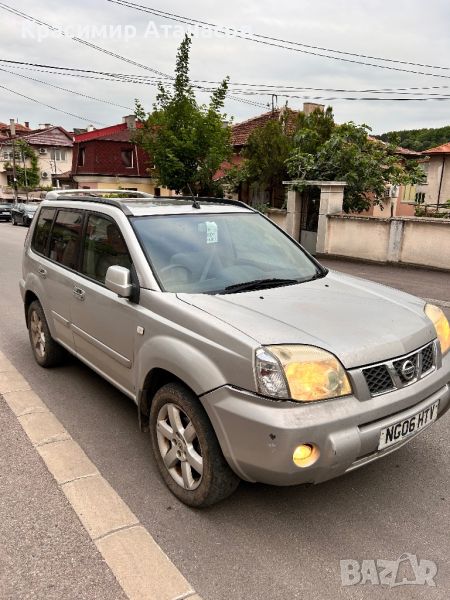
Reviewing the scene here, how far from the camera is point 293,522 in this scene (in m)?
2.50

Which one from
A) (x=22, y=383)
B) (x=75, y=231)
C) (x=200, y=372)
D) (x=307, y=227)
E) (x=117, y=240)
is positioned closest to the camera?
(x=200, y=372)

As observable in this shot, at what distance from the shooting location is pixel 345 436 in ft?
7.07

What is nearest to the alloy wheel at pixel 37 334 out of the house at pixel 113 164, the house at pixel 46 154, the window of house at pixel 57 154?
the house at pixel 113 164

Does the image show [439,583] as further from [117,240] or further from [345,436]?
[117,240]

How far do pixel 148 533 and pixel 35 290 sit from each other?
2.81 meters

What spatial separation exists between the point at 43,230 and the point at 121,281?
212 centimetres

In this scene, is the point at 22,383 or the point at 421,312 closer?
the point at 421,312

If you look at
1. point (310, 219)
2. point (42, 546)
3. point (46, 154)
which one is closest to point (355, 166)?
point (310, 219)

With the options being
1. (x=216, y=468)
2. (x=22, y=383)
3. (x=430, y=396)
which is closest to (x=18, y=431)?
(x=22, y=383)

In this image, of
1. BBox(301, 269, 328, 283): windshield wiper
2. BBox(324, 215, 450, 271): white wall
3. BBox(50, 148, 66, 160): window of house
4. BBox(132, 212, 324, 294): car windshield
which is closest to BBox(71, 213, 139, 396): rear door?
BBox(132, 212, 324, 294): car windshield

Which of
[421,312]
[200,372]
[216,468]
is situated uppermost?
[421,312]

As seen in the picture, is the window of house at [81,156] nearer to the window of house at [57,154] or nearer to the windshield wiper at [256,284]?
the window of house at [57,154]

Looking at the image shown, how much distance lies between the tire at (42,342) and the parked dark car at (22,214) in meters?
24.1

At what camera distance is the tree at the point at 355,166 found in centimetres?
1320
